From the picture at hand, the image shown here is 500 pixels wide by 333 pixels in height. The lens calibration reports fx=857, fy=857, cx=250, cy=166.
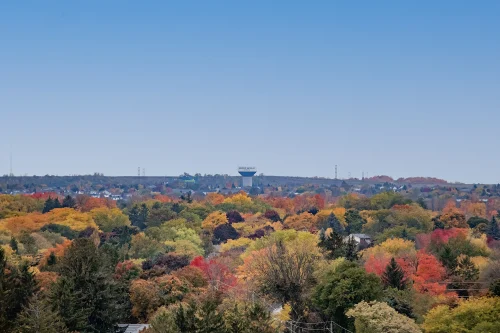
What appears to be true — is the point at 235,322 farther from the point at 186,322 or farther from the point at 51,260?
the point at 51,260

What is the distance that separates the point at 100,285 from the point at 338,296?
14056 millimetres

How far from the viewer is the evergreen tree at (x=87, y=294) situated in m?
46.3

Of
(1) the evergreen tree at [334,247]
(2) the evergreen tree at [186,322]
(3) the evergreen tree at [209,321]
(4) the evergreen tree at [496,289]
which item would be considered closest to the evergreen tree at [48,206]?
(1) the evergreen tree at [334,247]

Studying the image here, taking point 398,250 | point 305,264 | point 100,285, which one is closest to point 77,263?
point 100,285

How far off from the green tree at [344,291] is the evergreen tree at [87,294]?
12.2 meters

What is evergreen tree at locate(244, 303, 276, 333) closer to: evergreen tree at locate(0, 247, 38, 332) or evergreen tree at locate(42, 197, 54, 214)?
evergreen tree at locate(0, 247, 38, 332)

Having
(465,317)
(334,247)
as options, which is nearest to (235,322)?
(465,317)

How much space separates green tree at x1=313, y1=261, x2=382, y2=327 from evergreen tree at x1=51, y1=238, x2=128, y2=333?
12204mm

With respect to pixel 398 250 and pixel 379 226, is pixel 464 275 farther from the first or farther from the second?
pixel 379 226

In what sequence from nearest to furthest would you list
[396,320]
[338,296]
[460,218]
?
1. [396,320]
2. [338,296]
3. [460,218]

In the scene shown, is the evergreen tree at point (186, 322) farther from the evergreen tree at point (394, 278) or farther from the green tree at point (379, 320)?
the evergreen tree at point (394, 278)

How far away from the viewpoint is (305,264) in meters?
57.8

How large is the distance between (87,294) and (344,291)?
14.9 m

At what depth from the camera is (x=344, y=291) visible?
49.8m
